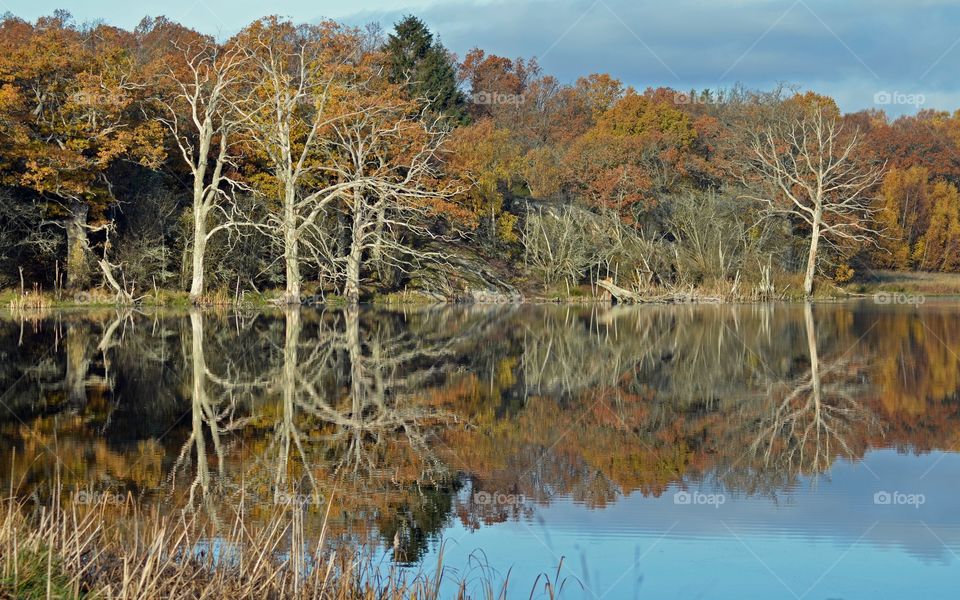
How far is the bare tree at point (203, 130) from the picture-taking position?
109ft

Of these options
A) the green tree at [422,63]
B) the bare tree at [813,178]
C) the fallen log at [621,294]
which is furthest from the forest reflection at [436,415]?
the green tree at [422,63]

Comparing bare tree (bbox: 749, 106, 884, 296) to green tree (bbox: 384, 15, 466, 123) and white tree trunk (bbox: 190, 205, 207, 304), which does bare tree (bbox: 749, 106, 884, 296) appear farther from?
white tree trunk (bbox: 190, 205, 207, 304)

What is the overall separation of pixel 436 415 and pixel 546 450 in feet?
8.07

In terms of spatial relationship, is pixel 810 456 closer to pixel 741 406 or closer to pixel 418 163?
pixel 741 406

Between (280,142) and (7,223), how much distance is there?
9.68m

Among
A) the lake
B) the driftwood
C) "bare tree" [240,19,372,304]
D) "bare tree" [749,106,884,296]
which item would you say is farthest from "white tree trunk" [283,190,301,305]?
"bare tree" [749,106,884,296]

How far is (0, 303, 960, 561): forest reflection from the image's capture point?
8.42m

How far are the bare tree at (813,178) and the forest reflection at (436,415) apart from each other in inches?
935

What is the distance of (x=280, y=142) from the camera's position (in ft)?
122

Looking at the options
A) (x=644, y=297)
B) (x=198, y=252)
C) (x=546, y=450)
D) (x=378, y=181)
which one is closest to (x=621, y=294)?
(x=644, y=297)

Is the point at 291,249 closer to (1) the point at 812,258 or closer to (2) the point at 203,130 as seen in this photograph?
(2) the point at 203,130

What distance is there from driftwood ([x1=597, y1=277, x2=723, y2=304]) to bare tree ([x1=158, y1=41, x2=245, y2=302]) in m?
Result: 16.0

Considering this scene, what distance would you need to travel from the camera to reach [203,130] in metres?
34.5

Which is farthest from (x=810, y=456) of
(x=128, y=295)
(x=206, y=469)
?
(x=128, y=295)
